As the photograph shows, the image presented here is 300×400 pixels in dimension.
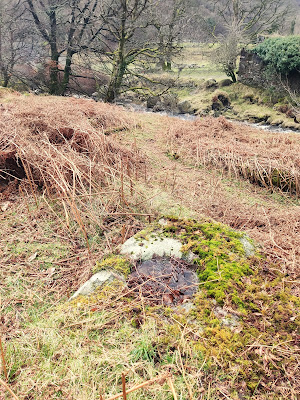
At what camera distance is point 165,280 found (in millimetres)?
2117

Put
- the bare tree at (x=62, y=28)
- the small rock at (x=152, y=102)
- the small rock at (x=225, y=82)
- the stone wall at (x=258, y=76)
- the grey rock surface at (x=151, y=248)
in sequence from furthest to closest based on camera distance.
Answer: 1. the small rock at (x=225, y=82)
2. the small rock at (x=152, y=102)
3. the stone wall at (x=258, y=76)
4. the bare tree at (x=62, y=28)
5. the grey rock surface at (x=151, y=248)

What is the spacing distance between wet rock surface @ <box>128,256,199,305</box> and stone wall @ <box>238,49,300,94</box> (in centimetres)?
1643

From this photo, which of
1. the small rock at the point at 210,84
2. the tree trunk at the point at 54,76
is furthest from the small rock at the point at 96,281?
the small rock at the point at 210,84

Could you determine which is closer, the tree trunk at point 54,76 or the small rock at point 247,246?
the small rock at point 247,246

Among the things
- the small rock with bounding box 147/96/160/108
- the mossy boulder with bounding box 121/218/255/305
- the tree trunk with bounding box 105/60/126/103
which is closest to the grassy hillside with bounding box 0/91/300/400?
the mossy boulder with bounding box 121/218/255/305

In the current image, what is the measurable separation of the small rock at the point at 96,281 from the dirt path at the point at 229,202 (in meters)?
1.27

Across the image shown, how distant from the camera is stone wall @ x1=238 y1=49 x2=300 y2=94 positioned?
1615 centimetres

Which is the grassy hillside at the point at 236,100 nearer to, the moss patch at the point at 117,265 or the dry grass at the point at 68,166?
the dry grass at the point at 68,166

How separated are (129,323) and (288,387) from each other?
93cm

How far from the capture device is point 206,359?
155 centimetres

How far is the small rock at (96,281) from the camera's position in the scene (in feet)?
6.82

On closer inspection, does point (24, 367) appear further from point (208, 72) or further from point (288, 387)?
point (208, 72)

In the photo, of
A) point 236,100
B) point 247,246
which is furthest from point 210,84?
point 247,246

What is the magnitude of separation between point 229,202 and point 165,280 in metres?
2.44
